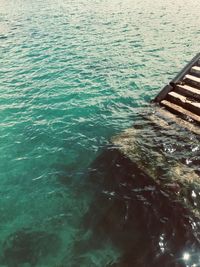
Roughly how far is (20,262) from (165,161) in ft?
20.4

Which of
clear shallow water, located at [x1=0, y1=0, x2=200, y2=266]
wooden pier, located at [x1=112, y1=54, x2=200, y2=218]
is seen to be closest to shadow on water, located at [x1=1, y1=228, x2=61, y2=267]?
clear shallow water, located at [x1=0, y1=0, x2=200, y2=266]

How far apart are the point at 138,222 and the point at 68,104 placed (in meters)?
10.0

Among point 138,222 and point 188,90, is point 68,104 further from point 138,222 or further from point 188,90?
point 138,222

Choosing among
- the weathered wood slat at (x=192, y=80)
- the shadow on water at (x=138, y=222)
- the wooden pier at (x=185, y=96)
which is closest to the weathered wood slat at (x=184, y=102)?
the wooden pier at (x=185, y=96)

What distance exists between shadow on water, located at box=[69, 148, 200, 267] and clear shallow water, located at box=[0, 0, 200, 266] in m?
0.21

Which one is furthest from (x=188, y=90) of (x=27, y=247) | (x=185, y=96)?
(x=27, y=247)

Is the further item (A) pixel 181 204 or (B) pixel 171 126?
(B) pixel 171 126

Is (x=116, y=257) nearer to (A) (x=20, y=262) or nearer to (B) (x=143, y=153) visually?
(A) (x=20, y=262)

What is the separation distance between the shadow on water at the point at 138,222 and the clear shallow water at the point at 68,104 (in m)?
0.21

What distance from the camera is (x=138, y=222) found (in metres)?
9.53

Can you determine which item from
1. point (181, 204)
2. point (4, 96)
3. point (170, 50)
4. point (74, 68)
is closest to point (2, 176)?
point (181, 204)

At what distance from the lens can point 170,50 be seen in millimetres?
25297

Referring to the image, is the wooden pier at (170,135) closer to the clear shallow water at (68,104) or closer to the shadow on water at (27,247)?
the clear shallow water at (68,104)

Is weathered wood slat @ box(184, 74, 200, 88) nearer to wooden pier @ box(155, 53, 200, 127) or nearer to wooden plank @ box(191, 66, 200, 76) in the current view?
wooden pier @ box(155, 53, 200, 127)
